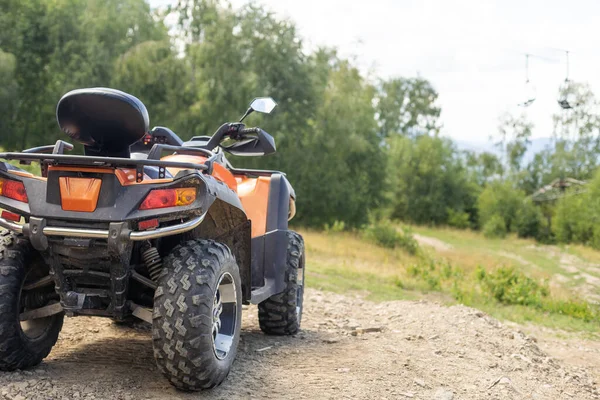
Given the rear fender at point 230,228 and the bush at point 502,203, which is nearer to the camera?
the rear fender at point 230,228

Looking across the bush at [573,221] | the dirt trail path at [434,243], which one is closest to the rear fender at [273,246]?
the dirt trail path at [434,243]

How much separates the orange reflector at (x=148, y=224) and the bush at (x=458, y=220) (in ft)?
207

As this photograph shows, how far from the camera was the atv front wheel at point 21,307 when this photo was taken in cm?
388

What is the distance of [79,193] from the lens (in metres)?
3.64

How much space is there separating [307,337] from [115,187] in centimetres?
280

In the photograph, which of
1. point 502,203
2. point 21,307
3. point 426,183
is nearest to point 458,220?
point 426,183

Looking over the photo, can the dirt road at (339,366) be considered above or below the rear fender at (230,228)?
below

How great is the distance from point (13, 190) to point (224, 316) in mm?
1349

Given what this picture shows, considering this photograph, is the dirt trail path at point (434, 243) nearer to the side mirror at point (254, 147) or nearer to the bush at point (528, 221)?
the bush at point (528, 221)

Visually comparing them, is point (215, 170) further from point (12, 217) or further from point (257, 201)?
point (12, 217)

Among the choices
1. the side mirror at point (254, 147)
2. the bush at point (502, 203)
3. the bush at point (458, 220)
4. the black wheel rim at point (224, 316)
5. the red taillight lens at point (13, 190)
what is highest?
the side mirror at point (254, 147)

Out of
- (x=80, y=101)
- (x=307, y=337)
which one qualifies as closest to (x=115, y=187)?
(x=80, y=101)

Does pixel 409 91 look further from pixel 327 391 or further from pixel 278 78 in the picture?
pixel 327 391

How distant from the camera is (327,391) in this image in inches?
166
